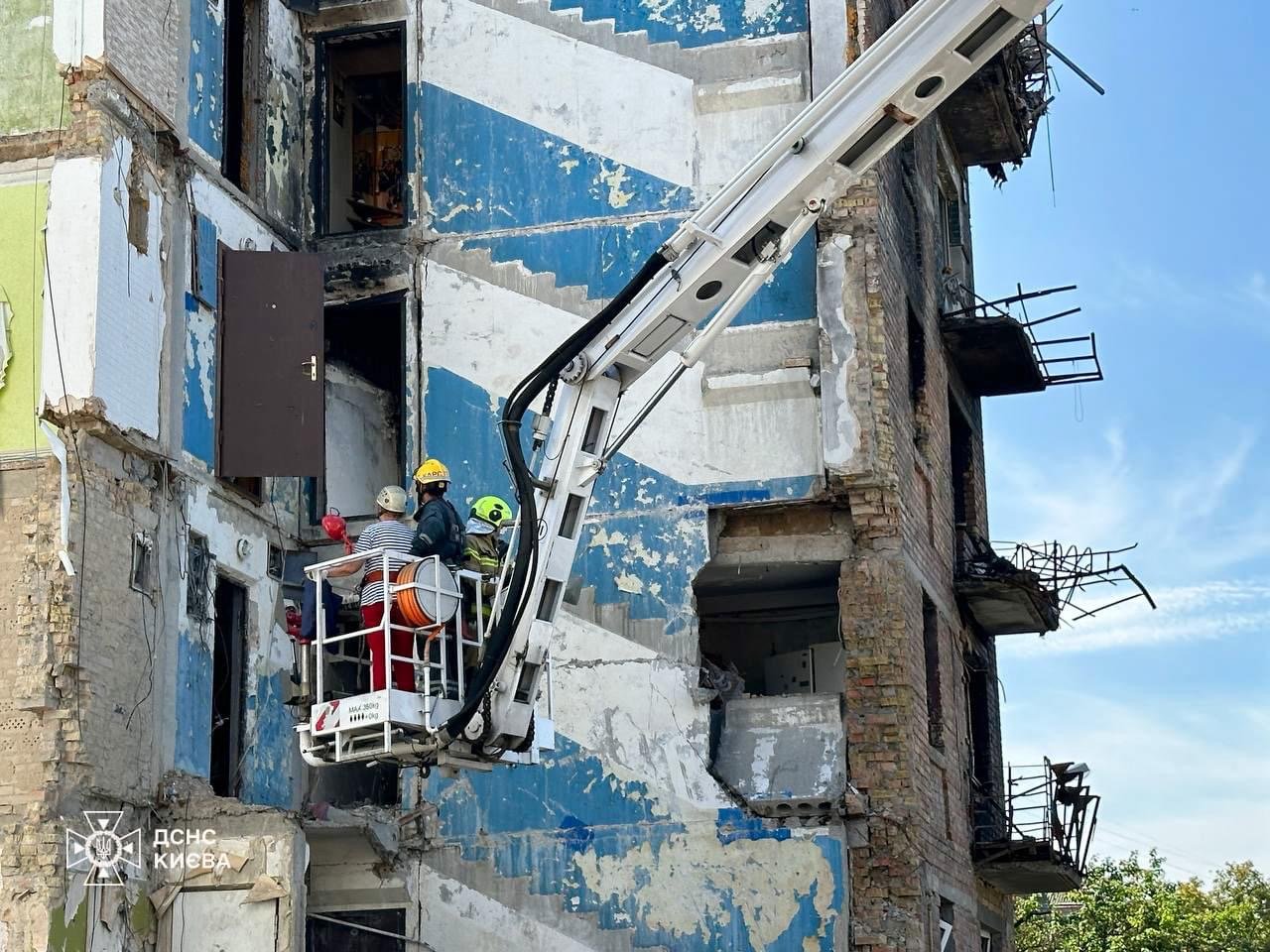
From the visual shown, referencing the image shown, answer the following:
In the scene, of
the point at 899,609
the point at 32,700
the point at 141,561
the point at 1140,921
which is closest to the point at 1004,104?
the point at 899,609

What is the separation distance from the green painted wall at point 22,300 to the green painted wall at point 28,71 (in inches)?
21.4

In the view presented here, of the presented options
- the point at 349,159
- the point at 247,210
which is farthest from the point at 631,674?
the point at 349,159

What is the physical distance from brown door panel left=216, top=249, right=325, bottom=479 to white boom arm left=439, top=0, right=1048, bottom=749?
4.05m

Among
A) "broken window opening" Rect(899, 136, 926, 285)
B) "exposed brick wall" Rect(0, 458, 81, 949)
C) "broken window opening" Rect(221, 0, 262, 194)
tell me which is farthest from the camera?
"broken window opening" Rect(899, 136, 926, 285)

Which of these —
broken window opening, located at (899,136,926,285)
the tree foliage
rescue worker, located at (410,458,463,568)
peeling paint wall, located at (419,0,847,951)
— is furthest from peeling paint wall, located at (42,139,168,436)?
the tree foliage

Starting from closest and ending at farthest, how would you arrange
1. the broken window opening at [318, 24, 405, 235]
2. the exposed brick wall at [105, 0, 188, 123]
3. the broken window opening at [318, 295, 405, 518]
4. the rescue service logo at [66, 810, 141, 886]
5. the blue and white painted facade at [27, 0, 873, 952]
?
the rescue service logo at [66, 810, 141, 886]
the exposed brick wall at [105, 0, 188, 123]
the blue and white painted facade at [27, 0, 873, 952]
the broken window opening at [318, 295, 405, 518]
the broken window opening at [318, 24, 405, 235]

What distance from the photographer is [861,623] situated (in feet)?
57.0

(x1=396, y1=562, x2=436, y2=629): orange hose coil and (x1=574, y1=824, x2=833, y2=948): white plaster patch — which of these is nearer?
(x1=396, y1=562, x2=436, y2=629): orange hose coil

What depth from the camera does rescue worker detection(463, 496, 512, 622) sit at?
45.7 feet

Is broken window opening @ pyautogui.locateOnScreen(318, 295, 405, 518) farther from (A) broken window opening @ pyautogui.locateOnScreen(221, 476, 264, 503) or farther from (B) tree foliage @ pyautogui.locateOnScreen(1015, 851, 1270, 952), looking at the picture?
(B) tree foliage @ pyautogui.locateOnScreen(1015, 851, 1270, 952)

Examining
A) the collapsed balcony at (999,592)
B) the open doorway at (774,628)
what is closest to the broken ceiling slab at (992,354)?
the collapsed balcony at (999,592)

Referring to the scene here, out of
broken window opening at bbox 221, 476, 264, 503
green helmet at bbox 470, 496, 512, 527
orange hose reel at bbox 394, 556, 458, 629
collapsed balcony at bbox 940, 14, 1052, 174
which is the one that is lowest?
orange hose reel at bbox 394, 556, 458, 629

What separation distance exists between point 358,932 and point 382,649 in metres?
5.45

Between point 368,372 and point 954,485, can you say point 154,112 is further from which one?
point 954,485
